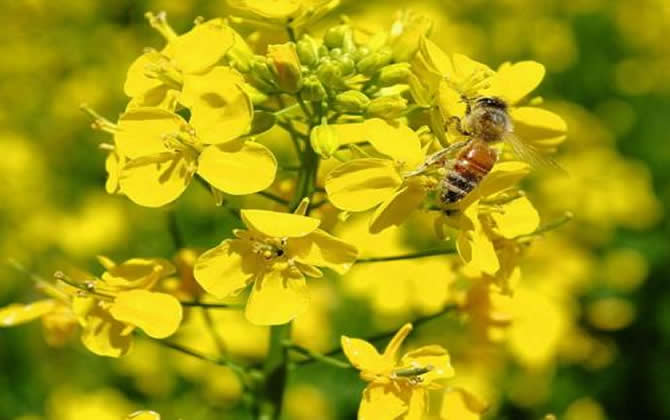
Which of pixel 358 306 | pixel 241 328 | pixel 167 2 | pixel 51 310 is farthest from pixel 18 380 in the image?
pixel 167 2

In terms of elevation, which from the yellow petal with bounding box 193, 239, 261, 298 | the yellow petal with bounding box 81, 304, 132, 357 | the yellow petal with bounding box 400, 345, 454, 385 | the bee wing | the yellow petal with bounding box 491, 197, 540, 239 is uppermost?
the bee wing

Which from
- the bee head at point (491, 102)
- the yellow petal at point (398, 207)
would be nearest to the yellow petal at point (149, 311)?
the yellow petal at point (398, 207)

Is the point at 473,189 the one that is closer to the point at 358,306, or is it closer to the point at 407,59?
the point at 407,59

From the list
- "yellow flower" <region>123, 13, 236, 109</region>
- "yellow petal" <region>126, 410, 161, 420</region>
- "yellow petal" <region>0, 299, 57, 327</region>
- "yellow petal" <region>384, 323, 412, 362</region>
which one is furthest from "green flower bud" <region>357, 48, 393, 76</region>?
"yellow petal" <region>0, 299, 57, 327</region>

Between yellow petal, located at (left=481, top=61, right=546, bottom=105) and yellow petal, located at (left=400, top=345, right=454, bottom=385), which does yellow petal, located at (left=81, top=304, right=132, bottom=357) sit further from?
yellow petal, located at (left=481, top=61, right=546, bottom=105)

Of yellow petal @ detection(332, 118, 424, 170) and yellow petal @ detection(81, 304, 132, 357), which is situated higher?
yellow petal @ detection(332, 118, 424, 170)
